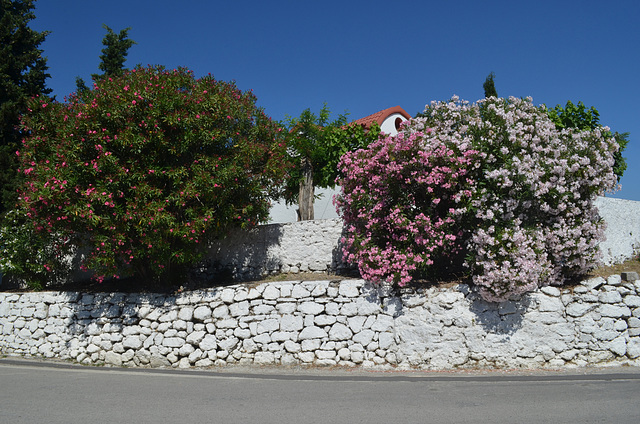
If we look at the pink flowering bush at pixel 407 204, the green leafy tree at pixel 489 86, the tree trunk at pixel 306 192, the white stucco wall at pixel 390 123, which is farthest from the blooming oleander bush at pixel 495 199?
the white stucco wall at pixel 390 123

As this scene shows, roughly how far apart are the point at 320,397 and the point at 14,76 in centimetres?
1481

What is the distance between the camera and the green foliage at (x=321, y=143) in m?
14.5

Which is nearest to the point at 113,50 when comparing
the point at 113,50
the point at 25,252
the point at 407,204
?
the point at 113,50

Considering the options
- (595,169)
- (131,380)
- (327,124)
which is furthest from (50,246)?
(595,169)

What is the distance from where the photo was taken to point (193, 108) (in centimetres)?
1016

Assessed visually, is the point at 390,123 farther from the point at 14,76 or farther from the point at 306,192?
the point at 14,76

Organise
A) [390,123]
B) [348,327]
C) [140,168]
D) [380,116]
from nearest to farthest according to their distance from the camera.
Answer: [348,327], [140,168], [380,116], [390,123]

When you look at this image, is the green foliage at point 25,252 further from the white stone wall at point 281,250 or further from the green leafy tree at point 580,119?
the green leafy tree at point 580,119

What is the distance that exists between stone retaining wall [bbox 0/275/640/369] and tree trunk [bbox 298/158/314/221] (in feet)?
14.2

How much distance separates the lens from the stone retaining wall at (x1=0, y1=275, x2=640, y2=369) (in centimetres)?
905

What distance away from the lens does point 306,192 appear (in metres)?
14.4

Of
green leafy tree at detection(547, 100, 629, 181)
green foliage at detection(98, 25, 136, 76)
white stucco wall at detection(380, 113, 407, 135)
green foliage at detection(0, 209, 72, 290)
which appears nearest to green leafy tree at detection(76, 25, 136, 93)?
green foliage at detection(98, 25, 136, 76)

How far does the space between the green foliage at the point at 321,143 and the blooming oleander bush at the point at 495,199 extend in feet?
13.8

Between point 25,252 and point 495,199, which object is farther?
point 25,252
